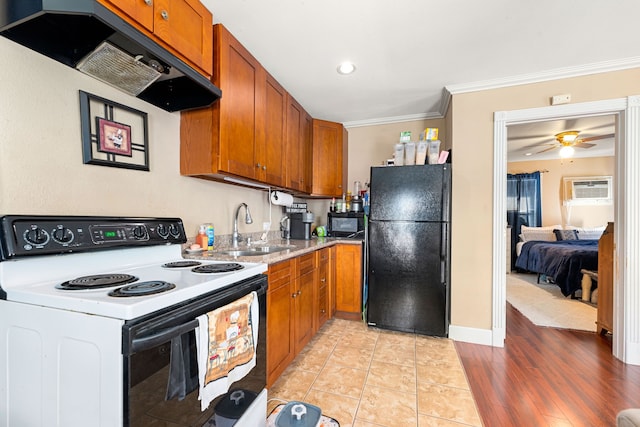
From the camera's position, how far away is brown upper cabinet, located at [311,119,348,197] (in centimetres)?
328

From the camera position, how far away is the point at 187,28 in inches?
55.7

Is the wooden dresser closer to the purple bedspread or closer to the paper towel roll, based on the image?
the purple bedspread

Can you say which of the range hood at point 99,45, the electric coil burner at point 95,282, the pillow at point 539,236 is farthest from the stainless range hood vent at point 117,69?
the pillow at point 539,236

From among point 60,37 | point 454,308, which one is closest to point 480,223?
point 454,308

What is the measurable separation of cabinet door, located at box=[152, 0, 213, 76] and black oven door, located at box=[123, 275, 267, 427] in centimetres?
122

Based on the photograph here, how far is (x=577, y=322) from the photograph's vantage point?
9.98 feet

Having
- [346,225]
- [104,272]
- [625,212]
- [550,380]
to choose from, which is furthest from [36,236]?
[625,212]

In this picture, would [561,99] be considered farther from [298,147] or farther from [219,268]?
[219,268]

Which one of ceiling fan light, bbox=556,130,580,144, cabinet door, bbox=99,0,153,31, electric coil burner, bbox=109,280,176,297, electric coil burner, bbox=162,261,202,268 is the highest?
ceiling fan light, bbox=556,130,580,144

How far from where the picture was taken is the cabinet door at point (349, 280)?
2.98 meters

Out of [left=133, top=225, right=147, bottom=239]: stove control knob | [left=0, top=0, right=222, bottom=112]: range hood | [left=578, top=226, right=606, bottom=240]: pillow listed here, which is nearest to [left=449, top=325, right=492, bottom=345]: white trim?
[left=133, top=225, right=147, bottom=239]: stove control knob

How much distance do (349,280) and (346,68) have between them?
2.09 metres

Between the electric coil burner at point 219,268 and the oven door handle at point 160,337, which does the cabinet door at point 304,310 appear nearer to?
the electric coil burner at point 219,268

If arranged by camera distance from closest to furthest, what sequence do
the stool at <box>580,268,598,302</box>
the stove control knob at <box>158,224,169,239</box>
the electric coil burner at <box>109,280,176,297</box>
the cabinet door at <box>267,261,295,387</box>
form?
the electric coil burner at <box>109,280,176,297</box> < the stove control knob at <box>158,224,169,239</box> < the cabinet door at <box>267,261,295,387</box> < the stool at <box>580,268,598,302</box>
